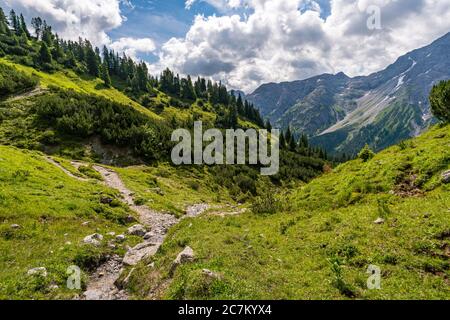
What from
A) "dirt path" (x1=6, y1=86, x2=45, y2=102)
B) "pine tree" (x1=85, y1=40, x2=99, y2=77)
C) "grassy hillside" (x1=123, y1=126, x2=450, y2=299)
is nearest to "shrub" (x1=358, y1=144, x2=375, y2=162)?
"grassy hillside" (x1=123, y1=126, x2=450, y2=299)

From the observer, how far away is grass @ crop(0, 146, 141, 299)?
42.8 ft

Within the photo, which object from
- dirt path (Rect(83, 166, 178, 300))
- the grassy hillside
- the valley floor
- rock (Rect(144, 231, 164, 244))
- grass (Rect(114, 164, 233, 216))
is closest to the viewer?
the grassy hillside

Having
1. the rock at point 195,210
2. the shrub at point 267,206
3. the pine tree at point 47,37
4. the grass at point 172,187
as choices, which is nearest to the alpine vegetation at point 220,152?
the grass at point 172,187

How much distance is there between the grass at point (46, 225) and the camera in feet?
42.8

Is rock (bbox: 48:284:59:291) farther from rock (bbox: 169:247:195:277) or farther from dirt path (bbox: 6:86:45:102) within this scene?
dirt path (bbox: 6:86:45:102)

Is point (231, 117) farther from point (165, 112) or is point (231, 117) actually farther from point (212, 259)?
point (212, 259)

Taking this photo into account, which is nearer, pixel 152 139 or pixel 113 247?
pixel 113 247

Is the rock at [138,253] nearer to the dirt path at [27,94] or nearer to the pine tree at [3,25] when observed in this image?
the dirt path at [27,94]

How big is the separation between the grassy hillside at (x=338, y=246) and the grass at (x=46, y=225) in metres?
4.16

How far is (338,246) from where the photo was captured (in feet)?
45.7

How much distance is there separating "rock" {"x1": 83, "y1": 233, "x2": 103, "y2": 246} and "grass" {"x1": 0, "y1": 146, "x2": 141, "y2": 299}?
1.53ft
